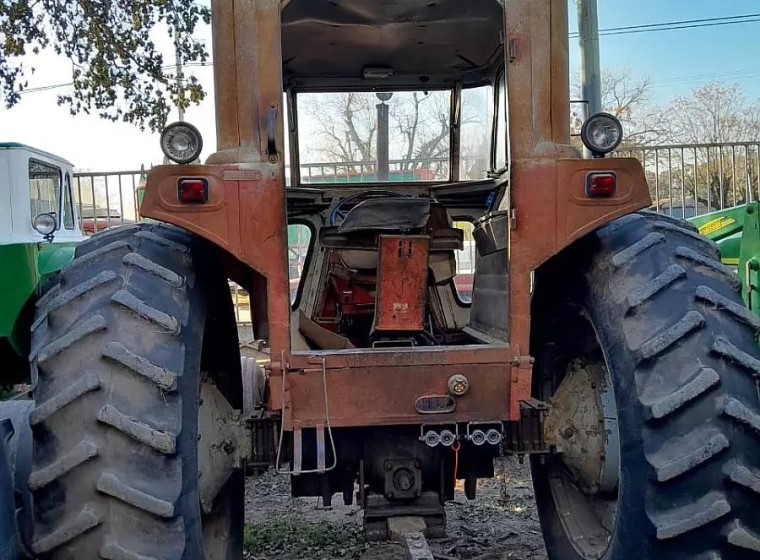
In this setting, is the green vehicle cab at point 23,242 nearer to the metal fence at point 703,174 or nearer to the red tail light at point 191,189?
the red tail light at point 191,189

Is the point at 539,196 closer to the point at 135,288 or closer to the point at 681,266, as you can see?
the point at 681,266

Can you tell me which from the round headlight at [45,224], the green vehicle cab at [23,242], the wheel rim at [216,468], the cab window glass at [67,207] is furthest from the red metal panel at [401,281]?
Result: the cab window glass at [67,207]

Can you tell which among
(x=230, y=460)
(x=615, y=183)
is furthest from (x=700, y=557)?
(x=230, y=460)

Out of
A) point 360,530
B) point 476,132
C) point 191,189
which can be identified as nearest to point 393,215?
point 191,189

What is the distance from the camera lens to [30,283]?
21.7 feet

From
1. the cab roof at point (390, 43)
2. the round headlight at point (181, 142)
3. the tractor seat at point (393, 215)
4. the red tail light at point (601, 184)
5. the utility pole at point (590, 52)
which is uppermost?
the utility pole at point (590, 52)

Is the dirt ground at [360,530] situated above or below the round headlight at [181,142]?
below

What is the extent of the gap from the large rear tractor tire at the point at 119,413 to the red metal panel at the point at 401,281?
1003 millimetres

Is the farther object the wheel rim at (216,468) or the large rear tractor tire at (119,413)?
the wheel rim at (216,468)

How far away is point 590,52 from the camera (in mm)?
9305

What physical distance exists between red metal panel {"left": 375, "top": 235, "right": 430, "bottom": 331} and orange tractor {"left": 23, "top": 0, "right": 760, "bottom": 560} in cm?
1

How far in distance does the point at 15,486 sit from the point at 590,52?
26.9 ft

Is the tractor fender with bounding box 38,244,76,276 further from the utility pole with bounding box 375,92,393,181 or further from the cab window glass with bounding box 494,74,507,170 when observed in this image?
the cab window glass with bounding box 494,74,507,170

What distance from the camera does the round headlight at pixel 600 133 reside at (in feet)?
10.1
